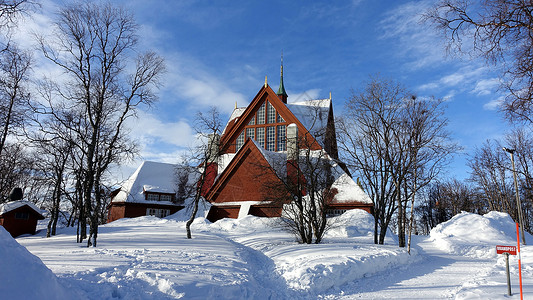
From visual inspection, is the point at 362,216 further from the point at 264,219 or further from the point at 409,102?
the point at 409,102

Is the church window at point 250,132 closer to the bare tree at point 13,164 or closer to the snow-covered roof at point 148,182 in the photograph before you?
the snow-covered roof at point 148,182

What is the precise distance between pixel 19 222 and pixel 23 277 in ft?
96.0

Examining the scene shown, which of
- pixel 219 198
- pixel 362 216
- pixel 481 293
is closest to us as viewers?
pixel 481 293

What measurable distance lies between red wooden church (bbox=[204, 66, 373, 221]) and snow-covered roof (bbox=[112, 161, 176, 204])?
6.03m

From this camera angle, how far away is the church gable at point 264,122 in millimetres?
37219

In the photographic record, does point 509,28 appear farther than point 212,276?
No

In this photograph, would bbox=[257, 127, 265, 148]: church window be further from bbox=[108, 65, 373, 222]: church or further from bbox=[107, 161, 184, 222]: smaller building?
bbox=[107, 161, 184, 222]: smaller building

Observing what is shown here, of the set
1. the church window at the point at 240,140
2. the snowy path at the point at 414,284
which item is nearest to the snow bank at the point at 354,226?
the snowy path at the point at 414,284

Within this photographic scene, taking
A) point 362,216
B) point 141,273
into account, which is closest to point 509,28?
point 141,273

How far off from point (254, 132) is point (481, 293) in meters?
31.8

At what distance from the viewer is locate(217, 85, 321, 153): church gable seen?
122 feet

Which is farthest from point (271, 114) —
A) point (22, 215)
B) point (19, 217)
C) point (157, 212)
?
point (19, 217)

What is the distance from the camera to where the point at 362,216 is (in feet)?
79.0

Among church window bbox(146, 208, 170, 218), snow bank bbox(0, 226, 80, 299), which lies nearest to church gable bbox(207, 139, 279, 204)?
church window bbox(146, 208, 170, 218)
